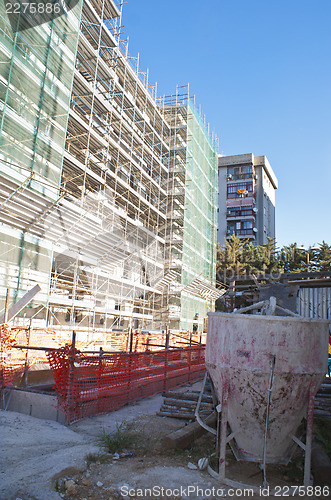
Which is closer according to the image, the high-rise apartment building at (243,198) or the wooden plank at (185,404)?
the wooden plank at (185,404)

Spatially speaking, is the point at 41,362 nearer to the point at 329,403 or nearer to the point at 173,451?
the point at 173,451

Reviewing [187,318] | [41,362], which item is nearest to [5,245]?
[41,362]

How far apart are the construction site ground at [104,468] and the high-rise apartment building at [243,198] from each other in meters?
61.3

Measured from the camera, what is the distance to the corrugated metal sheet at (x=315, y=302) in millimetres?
14023

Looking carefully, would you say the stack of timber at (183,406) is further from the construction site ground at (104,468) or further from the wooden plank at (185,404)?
the construction site ground at (104,468)

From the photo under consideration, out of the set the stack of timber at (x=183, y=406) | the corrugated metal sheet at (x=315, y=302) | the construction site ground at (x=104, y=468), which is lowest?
the construction site ground at (x=104, y=468)

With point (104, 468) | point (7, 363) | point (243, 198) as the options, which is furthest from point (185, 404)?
point (243, 198)

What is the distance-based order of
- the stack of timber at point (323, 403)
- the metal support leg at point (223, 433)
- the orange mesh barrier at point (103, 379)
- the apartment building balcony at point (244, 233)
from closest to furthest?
the metal support leg at point (223, 433)
the stack of timber at point (323, 403)
the orange mesh barrier at point (103, 379)
the apartment building balcony at point (244, 233)

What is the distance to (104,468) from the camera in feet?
14.6

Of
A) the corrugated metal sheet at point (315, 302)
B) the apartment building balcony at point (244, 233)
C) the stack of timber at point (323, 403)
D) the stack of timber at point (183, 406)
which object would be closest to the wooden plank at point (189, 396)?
the stack of timber at point (183, 406)

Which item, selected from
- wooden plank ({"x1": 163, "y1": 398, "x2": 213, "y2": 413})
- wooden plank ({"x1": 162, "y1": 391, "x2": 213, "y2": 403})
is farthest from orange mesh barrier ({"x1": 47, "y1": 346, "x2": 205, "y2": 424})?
wooden plank ({"x1": 163, "y1": 398, "x2": 213, "y2": 413})

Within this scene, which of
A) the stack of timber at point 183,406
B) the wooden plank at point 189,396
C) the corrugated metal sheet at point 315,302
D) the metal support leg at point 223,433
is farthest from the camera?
the corrugated metal sheet at point 315,302

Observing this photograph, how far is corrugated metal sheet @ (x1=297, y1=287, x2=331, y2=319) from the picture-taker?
1402cm

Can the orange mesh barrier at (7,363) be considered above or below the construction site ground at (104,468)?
above
